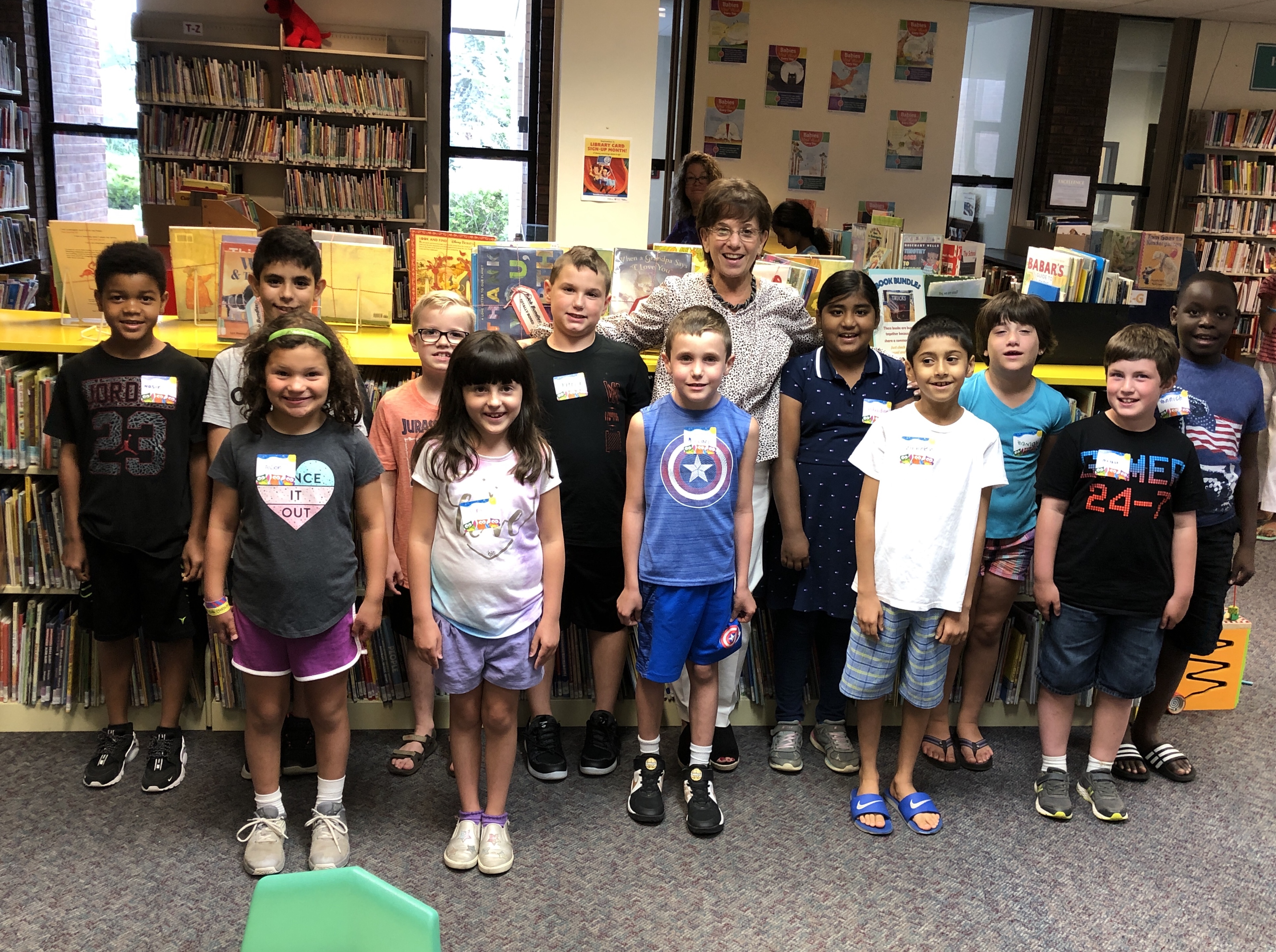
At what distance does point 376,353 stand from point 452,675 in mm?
948

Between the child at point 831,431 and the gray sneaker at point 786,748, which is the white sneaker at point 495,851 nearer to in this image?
the gray sneaker at point 786,748

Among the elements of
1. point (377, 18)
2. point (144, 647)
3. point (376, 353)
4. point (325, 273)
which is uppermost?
point (377, 18)

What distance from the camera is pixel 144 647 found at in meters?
2.86

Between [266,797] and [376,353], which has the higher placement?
[376,353]

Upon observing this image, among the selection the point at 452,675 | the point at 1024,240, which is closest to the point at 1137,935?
the point at 452,675

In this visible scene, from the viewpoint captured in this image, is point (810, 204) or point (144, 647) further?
point (810, 204)

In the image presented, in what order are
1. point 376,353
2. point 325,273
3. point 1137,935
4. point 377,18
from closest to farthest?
point 1137,935 < point 376,353 < point 325,273 < point 377,18

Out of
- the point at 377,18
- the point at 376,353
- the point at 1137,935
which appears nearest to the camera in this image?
the point at 1137,935

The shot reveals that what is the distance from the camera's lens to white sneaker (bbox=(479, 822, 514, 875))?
2354 millimetres

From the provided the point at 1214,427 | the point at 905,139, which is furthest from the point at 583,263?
the point at 905,139

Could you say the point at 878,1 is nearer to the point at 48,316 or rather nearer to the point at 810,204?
the point at 810,204

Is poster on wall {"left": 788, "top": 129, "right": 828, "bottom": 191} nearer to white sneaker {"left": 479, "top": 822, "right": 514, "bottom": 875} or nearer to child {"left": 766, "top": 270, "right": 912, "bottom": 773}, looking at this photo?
child {"left": 766, "top": 270, "right": 912, "bottom": 773}

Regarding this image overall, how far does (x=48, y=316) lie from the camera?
10.0 ft

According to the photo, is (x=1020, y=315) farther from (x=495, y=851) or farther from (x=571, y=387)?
(x=495, y=851)
